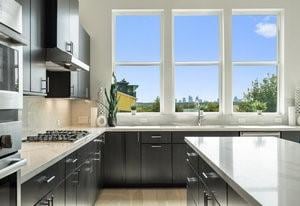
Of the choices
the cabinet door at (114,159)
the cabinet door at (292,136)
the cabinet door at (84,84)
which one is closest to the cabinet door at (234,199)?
the cabinet door at (84,84)

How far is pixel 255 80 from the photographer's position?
602cm

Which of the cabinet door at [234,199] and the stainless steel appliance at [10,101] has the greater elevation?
the stainless steel appliance at [10,101]

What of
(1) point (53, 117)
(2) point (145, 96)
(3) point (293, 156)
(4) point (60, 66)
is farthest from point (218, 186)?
(2) point (145, 96)

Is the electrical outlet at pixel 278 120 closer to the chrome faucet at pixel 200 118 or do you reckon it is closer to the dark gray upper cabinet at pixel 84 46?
the chrome faucet at pixel 200 118

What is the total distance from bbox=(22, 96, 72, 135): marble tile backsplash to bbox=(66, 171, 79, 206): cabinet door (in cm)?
91

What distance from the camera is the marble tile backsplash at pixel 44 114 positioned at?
3699 millimetres

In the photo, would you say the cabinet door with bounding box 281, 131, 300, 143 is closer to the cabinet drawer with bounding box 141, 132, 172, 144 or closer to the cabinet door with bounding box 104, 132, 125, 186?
the cabinet drawer with bounding box 141, 132, 172, 144

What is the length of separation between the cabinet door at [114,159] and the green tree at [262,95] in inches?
84.9

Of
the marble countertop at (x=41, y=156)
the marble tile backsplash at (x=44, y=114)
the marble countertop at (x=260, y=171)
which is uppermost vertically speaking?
the marble tile backsplash at (x=44, y=114)

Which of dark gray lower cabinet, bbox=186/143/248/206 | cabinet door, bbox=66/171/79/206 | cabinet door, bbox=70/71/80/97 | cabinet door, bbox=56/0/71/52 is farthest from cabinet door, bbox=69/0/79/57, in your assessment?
dark gray lower cabinet, bbox=186/143/248/206

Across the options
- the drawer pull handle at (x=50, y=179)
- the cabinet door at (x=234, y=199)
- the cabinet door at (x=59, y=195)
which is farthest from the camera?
the cabinet door at (x=59, y=195)

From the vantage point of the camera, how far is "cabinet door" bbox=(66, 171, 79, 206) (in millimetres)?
2760

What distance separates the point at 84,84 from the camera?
17.3 feet

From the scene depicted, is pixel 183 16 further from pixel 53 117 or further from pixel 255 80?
pixel 53 117
